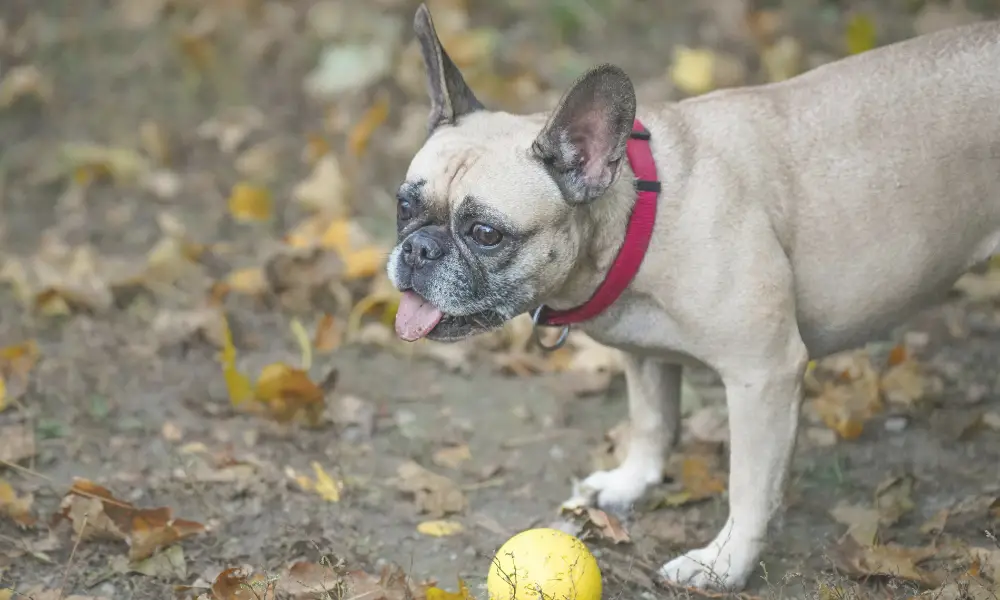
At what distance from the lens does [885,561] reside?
360 centimetres

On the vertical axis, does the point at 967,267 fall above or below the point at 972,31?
below

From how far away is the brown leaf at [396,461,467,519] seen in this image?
4152 mm

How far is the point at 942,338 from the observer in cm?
521

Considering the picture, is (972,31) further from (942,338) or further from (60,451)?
(60,451)

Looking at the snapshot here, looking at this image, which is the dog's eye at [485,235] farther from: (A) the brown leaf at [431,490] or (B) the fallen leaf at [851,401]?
(B) the fallen leaf at [851,401]

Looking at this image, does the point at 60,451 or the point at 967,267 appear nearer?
the point at 967,267

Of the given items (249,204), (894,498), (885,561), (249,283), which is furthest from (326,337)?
(885,561)

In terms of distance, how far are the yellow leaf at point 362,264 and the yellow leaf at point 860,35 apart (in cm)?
282

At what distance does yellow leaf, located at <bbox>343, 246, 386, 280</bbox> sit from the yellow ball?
101 inches

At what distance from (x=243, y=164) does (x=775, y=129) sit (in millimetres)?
4009

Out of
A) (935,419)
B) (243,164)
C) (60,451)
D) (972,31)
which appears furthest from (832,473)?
(243,164)

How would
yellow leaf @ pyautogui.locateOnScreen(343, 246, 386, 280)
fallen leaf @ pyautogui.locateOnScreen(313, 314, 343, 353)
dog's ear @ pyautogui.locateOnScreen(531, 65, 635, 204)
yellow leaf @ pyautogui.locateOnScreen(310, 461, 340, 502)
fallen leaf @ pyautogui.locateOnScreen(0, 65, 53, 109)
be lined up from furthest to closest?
fallen leaf @ pyautogui.locateOnScreen(0, 65, 53, 109) → yellow leaf @ pyautogui.locateOnScreen(343, 246, 386, 280) → fallen leaf @ pyautogui.locateOnScreen(313, 314, 343, 353) → yellow leaf @ pyautogui.locateOnScreen(310, 461, 340, 502) → dog's ear @ pyautogui.locateOnScreen(531, 65, 635, 204)

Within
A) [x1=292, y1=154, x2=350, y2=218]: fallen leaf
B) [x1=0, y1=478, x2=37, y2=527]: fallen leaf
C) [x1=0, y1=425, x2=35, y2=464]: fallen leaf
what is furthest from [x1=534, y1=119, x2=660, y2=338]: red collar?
[x1=292, y1=154, x2=350, y2=218]: fallen leaf

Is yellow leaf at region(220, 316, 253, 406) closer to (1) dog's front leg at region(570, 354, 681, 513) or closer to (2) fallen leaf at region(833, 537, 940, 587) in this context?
(1) dog's front leg at region(570, 354, 681, 513)
